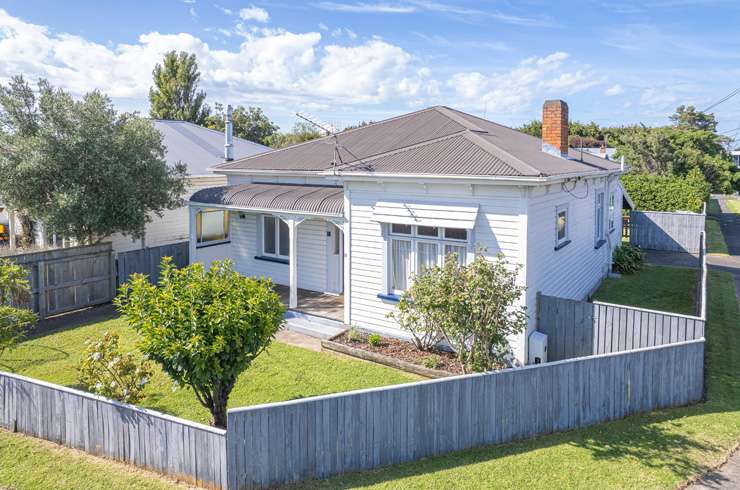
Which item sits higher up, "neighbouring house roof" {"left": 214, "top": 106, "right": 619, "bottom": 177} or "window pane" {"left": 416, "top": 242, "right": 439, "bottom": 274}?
"neighbouring house roof" {"left": 214, "top": 106, "right": 619, "bottom": 177}

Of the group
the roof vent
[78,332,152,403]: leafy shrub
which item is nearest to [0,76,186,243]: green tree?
the roof vent

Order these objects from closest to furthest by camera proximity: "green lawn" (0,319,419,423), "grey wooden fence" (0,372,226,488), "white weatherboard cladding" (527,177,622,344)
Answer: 1. "grey wooden fence" (0,372,226,488)
2. "green lawn" (0,319,419,423)
3. "white weatherboard cladding" (527,177,622,344)

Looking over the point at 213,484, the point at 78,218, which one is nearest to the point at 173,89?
the point at 78,218

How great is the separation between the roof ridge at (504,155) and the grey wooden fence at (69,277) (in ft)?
36.2

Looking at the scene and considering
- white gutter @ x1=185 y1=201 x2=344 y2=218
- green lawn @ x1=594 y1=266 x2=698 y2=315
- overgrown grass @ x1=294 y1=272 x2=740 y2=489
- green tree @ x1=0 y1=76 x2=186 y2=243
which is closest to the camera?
overgrown grass @ x1=294 y1=272 x2=740 y2=489

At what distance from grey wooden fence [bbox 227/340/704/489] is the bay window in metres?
3.77

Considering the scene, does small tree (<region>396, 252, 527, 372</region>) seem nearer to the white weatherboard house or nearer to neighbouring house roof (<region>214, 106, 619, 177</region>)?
the white weatherboard house

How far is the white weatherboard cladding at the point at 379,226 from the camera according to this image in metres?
10.7

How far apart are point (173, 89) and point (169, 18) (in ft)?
120

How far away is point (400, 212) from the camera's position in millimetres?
11875

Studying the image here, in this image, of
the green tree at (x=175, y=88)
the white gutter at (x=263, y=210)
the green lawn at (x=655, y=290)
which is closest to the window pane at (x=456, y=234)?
the white gutter at (x=263, y=210)

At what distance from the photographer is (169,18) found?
57.2 feet

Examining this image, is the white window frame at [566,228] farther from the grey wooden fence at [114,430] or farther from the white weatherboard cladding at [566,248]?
the grey wooden fence at [114,430]

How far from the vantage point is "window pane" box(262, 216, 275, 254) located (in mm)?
16938
